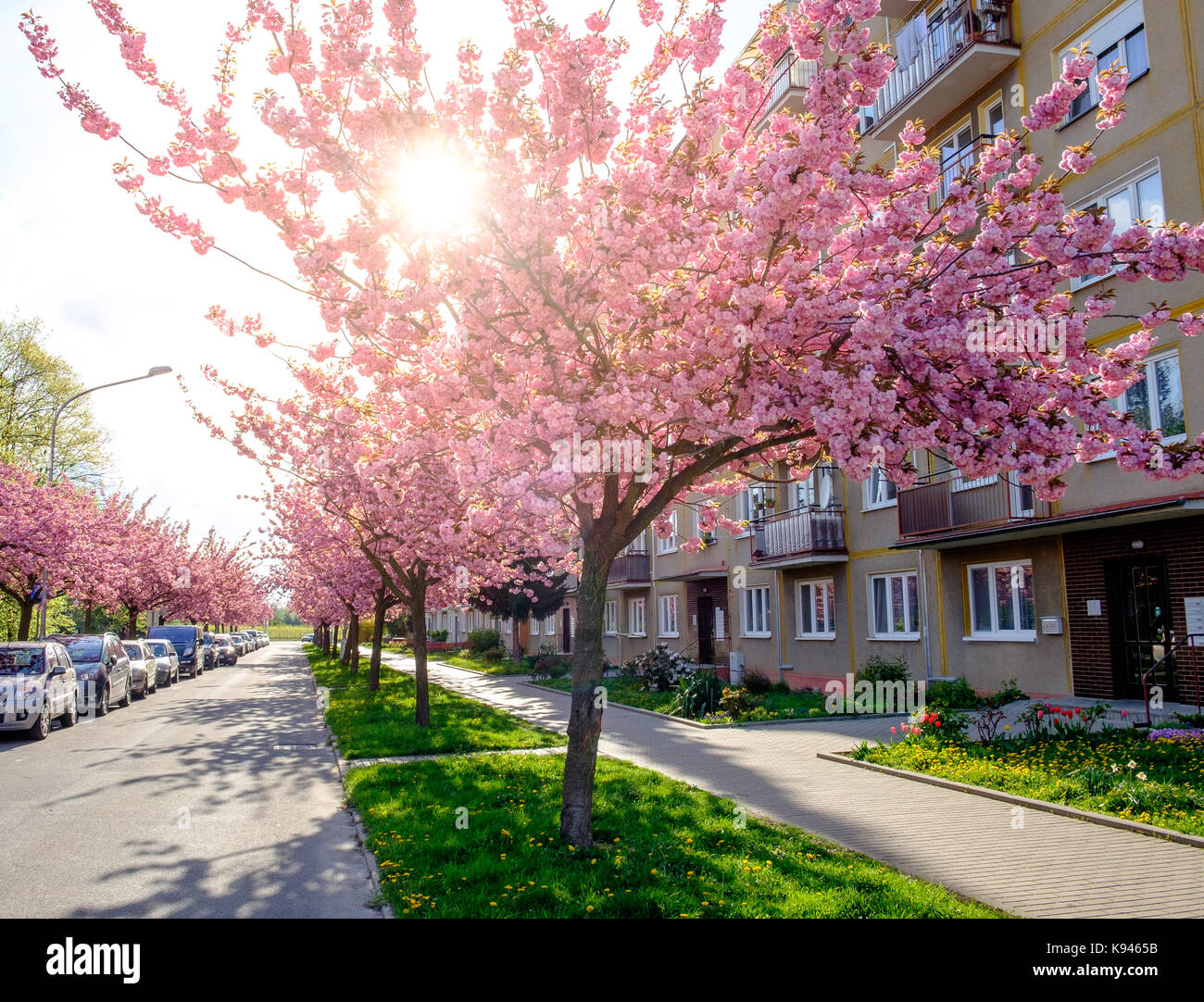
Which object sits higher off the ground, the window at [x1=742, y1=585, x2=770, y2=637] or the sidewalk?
the window at [x1=742, y1=585, x2=770, y2=637]

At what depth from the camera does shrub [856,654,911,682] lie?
1845 centimetres

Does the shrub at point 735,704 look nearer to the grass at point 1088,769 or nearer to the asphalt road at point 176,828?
the grass at point 1088,769

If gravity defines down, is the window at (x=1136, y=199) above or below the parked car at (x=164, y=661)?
above

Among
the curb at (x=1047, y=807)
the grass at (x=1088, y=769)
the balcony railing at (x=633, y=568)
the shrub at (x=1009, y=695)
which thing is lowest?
the curb at (x=1047, y=807)

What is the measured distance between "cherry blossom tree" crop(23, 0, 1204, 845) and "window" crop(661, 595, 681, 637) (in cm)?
2513

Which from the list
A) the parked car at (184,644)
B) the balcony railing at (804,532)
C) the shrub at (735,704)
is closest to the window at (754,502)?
the balcony railing at (804,532)

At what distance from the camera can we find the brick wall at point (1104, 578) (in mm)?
13133

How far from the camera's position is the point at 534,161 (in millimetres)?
6074

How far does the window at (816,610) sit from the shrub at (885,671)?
2.88 m

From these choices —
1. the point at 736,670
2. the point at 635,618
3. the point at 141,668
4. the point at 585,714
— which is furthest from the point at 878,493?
the point at 141,668

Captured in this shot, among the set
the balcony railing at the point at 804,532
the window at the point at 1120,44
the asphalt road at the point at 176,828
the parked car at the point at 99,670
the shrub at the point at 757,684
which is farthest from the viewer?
the shrub at the point at 757,684

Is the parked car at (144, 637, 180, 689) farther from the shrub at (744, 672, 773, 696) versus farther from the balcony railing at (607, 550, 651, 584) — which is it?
the shrub at (744, 672, 773, 696)

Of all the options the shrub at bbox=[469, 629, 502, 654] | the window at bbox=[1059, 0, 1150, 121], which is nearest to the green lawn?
the shrub at bbox=[469, 629, 502, 654]

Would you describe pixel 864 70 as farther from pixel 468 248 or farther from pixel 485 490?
pixel 485 490
